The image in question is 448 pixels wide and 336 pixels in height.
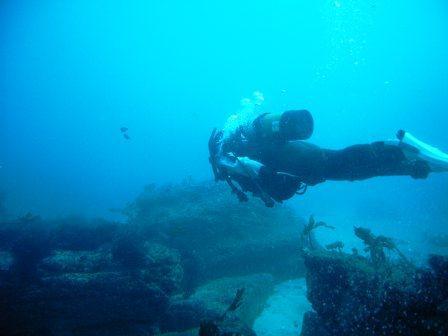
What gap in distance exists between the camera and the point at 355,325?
16.3 ft

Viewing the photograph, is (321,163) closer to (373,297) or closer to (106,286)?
(373,297)

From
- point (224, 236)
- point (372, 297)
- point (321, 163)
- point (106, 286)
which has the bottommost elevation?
point (224, 236)

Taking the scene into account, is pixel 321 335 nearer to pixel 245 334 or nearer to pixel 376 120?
pixel 245 334

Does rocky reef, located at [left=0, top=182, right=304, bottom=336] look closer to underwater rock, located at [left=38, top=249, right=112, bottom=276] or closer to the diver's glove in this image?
underwater rock, located at [left=38, top=249, right=112, bottom=276]

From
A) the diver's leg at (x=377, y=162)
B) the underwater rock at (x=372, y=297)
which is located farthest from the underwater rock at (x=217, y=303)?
the diver's leg at (x=377, y=162)

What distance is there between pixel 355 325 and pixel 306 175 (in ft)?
7.94

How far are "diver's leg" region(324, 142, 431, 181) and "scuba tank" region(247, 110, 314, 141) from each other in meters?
0.72

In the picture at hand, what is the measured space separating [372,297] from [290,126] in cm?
291

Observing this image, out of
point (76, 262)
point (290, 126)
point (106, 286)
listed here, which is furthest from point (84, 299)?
point (290, 126)

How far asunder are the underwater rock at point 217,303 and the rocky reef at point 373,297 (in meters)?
1.75

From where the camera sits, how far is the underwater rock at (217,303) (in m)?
8.12

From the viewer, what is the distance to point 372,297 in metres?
4.86

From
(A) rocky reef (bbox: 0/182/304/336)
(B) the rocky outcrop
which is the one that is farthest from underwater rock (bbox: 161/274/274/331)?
(B) the rocky outcrop

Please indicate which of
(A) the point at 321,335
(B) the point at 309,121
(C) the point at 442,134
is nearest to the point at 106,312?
(A) the point at 321,335
